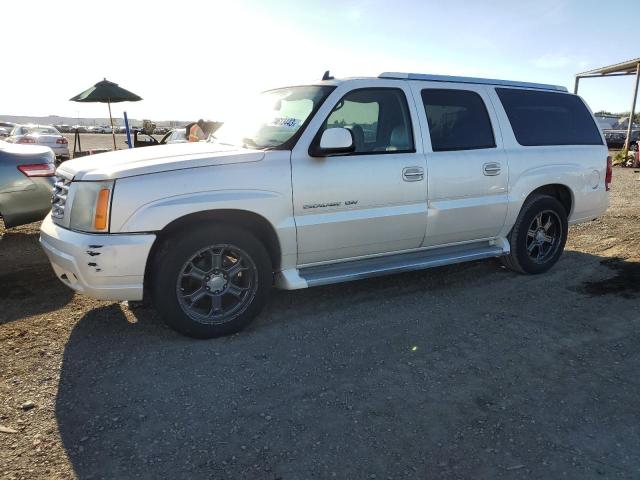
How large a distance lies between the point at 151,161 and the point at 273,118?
118cm

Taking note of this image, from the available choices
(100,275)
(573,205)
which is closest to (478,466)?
(100,275)

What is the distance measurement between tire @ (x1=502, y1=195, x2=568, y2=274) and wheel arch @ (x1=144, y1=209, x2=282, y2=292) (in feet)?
8.87

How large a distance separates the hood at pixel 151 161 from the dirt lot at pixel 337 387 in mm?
1238

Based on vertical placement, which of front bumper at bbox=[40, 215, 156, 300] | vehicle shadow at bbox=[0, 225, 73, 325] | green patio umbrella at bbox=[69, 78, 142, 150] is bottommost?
vehicle shadow at bbox=[0, 225, 73, 325]

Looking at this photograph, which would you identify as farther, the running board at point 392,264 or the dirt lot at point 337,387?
the running board at point 392,264

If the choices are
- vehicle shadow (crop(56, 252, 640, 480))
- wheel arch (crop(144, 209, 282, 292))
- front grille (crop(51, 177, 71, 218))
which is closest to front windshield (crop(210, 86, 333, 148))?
wheel arch (crop(144, 209, 282, 292))

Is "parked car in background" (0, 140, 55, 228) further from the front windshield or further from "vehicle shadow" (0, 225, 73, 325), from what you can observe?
the front windshield

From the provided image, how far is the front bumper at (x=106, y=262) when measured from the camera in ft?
10.9

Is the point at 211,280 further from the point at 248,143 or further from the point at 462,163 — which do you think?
the point at 462,163

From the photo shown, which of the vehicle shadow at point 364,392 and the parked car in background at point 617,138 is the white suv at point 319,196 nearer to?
the vehicle shadow at point 364,392

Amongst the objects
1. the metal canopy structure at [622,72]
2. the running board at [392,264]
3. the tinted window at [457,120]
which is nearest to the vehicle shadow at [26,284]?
the running board at [392,264]

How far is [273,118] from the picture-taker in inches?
168

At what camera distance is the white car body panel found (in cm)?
338

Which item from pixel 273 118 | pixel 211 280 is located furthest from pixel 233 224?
pixel 273 118
